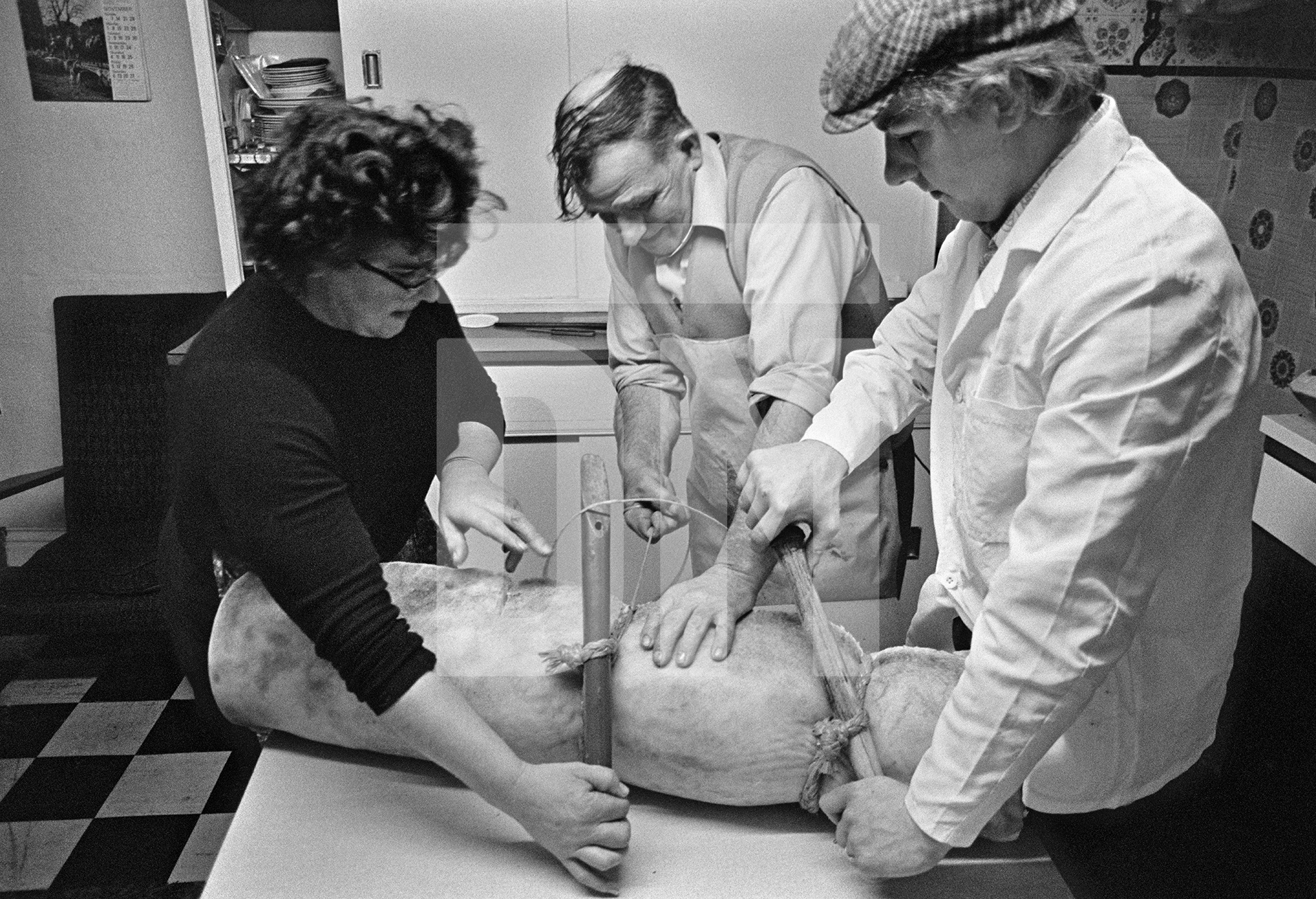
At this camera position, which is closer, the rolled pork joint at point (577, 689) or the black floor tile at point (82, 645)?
the rolled pork joint at point (577, 689)

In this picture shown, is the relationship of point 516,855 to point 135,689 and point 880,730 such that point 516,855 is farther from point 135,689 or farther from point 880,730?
point 135,689

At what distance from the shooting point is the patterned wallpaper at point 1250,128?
3.20 feet

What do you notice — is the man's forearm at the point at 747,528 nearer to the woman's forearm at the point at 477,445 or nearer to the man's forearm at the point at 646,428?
the man's forearm at the point at 646,428

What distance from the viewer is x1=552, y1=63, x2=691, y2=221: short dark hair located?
0.96 m

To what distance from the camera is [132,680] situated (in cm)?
125

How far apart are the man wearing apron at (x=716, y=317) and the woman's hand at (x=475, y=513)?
12 cm

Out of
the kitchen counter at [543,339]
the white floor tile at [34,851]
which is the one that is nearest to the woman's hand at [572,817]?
the kitchen counter at [543,339]

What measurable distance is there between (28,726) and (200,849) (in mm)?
297

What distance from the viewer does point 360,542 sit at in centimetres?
89

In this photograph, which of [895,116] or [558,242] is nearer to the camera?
[895,116]

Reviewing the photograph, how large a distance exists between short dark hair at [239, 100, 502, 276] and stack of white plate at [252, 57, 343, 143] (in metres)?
0.06

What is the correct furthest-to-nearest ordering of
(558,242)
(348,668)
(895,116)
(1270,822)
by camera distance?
(1270,822) → (558,242) → (348,668) → (895,116)

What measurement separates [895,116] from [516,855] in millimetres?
767

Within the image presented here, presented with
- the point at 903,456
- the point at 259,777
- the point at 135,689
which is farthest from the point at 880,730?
the point at 135,689
